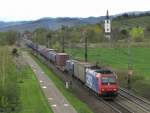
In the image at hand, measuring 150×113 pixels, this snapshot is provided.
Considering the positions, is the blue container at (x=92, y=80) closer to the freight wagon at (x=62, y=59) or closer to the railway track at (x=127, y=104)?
the railway track at (x=127, y=104)

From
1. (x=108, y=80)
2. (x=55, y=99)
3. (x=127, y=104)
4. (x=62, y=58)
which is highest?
(x=108, y=80)

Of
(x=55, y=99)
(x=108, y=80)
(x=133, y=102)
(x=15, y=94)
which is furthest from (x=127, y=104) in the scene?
(x=15, y=94)

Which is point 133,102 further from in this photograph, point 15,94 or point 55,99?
point 15,94

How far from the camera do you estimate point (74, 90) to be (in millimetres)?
68625

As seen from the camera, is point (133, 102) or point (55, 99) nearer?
point (133, 102)

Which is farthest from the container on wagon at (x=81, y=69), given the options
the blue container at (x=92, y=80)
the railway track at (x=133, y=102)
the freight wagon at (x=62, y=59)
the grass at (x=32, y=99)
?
the freight wagon at (x=62, y=59)

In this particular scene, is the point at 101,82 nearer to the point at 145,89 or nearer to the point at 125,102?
the point at 125,102

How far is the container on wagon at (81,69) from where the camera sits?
226 feet

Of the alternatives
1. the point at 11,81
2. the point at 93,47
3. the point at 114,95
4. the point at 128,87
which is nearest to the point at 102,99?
the point at 114,95

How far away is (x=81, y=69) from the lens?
7112cm

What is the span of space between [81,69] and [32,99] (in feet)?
58.0

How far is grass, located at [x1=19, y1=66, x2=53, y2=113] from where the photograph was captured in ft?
151

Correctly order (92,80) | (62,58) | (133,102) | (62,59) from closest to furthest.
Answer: (133,102)
(92,80)
(62,58)
(62,59)

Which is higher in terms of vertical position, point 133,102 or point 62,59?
point 62,59
